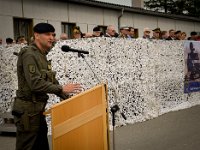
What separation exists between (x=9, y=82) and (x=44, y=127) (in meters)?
5.61

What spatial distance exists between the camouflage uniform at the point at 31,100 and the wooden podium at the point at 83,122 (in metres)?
0.34

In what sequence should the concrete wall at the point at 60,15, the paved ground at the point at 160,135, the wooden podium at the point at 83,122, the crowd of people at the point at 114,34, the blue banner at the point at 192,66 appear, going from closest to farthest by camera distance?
the wooden podium at the point at 83,122 → the paved ground at the point at 160,135 → the crowd of people at the point at 114,34 → the blue banner at the point at 192,66 → the concrete wall at the point at 60,15

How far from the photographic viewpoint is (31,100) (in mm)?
4496

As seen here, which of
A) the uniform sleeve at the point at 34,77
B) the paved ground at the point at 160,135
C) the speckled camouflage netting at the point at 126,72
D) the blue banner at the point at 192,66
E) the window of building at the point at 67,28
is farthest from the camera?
the window of building at the point at 67,28

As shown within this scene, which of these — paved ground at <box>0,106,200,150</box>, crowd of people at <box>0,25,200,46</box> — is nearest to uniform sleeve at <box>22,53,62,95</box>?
paved ground at <box>0,106,200,150</box>

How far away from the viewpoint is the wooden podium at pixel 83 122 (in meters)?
4.00

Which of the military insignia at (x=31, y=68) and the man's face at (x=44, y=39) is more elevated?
the man's face at (x=44, y=39)

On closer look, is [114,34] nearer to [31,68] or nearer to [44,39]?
[44,39]

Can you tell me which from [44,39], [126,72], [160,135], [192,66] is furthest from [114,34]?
[44,39]

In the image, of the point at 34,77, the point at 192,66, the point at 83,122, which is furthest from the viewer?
the point at 192,66

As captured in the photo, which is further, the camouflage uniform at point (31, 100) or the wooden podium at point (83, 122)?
the camouflage uniform at point (31, 100)

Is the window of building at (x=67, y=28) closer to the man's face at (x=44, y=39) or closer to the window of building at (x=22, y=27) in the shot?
the window of building at (x=22, y=27)

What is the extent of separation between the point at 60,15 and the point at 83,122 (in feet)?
45.7

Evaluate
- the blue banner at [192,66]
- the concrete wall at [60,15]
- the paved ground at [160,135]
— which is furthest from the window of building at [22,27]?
the paved ground at [160,135]
